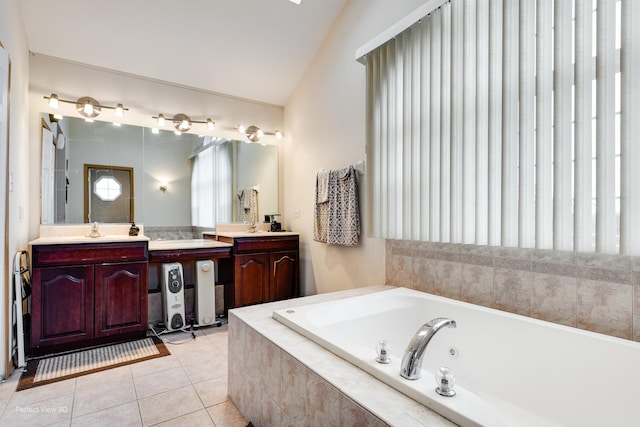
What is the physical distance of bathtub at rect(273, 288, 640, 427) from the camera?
1203mm

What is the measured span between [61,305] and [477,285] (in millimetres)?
2927

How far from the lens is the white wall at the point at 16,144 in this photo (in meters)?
2.05

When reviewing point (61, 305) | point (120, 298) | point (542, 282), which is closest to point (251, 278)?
point (120, 298)

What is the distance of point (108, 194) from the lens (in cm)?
319

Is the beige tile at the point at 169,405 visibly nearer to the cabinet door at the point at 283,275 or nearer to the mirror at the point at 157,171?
the cabinet door at the point at 283,275

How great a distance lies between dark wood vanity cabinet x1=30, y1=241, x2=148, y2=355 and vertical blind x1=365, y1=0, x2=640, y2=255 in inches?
83.5

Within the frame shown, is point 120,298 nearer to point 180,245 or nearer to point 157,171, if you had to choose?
point 180,245

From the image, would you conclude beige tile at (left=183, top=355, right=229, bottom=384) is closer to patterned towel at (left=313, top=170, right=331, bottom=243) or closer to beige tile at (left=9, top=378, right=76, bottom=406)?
beige tile at (left=9, top=378, right=76, bottom=406)

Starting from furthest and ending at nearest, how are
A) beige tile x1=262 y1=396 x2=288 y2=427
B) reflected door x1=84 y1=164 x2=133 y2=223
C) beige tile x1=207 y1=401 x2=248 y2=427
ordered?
reflected door x1=84 y1=164 x2=133 y2=223, beige tile x1=207 y1=401 x2=248 y2=427, beige tile x1=262 y1=396 x2=288 y2=427

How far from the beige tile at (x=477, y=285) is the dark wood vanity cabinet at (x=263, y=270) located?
2.02 metres

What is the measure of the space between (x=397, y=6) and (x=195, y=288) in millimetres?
3007

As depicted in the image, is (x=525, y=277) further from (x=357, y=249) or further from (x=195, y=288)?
(x=195, y=288)

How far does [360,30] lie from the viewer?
303 cm

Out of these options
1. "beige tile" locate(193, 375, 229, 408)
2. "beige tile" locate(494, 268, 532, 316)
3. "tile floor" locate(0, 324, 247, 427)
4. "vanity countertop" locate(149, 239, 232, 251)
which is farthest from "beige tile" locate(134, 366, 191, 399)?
"beige tile" locate(494, 268, 532, 316)
